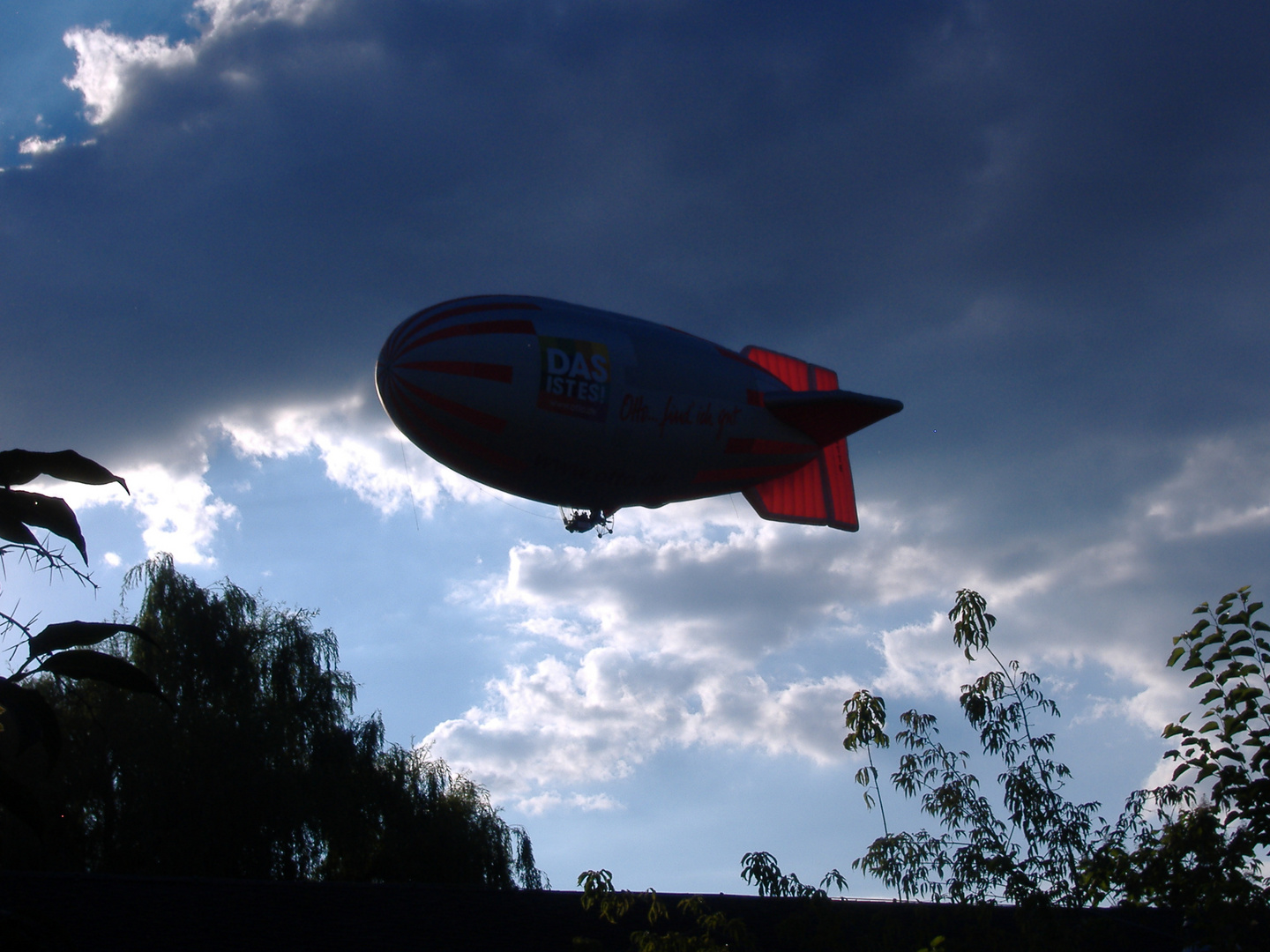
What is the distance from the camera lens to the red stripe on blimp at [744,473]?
22.0 meters

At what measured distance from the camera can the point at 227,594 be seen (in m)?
30.5

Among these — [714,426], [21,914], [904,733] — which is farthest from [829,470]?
[21,914]

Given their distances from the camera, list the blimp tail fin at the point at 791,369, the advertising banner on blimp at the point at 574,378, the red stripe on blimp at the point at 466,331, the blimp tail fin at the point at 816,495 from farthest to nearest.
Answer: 1. the blimp tail fin at the point at 791,369
2. the blimp tail fin at the point at 816,495
3. the advertising banner on blimp at the point at 574,378
4. the red stripe on blimp at the point at 466,331

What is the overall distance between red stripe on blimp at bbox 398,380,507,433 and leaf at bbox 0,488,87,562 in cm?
1602

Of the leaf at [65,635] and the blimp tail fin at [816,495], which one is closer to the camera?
the leaf at [65,635]

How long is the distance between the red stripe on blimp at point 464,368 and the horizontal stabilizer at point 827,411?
650 cm

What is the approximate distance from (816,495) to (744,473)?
3.30 metres

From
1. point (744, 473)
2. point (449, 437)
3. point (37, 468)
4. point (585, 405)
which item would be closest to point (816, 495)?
point (744, 473)

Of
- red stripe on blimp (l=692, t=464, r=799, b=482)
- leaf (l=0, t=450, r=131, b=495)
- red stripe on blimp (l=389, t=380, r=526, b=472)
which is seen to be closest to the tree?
red stripe on blimp (l=389, t=380, r=526, b=472)

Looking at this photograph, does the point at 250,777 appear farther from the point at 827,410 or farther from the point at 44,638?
the point at 44,638

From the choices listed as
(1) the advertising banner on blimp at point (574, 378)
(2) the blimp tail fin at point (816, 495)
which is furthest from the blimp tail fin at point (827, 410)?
(1) the advertising banner on blimp at point (574, 378)

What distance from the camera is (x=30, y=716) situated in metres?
2.22

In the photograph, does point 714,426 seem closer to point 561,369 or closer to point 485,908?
point 561,369

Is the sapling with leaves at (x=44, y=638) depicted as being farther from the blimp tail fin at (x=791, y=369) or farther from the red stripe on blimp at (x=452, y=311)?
the blimp tail fin at (x=791, y=369)
